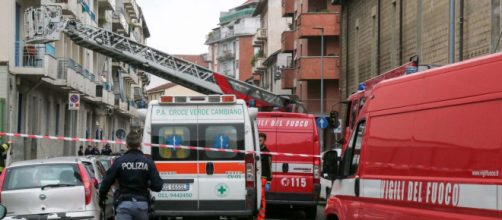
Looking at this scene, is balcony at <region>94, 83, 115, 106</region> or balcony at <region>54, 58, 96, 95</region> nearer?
balcony at <region>54, 58, 96, 95</region>

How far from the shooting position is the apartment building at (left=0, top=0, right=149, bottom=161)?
29.8 metres

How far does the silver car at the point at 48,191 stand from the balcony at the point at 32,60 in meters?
17.8

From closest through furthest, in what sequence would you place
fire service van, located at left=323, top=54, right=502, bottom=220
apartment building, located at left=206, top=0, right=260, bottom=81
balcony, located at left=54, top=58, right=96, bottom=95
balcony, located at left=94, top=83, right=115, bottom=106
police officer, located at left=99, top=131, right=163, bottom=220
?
fire service van, located at left=323, top=54, right=502, bottom=220 < police officer, located at left=99, top=131, right=163, bottom=220 < balcony, located at left=54, top=58, right=96, bottom=95 < balcony, located at left=94, top=83, right=115, bottom=106 < apartment building, located at left=206, top=0, right=260, bottom=81

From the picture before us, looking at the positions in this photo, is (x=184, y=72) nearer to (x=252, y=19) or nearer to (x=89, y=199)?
(x=89, y=199)

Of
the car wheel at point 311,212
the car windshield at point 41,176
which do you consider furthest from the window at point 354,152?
the car wheel at point 311,212

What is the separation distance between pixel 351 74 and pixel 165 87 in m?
94.5

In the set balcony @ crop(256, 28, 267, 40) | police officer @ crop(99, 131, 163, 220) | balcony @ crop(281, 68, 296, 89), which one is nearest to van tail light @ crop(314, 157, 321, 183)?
police officer @ crop(99, 131, 163, 220)

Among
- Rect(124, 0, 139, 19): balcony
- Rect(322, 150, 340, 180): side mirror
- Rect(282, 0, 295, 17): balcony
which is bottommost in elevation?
Rect(322, 150, 340, 180): side mirror

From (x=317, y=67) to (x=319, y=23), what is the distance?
283cm

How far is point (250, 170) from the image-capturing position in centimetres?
1337

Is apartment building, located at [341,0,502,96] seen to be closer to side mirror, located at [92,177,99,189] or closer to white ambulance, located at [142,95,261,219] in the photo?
white ambulance, located at [142,95,261,219]

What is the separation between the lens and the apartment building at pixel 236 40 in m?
131

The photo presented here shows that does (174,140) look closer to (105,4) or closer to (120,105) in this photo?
(105,4)

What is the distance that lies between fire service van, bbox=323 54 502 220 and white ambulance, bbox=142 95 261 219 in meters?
4.41
